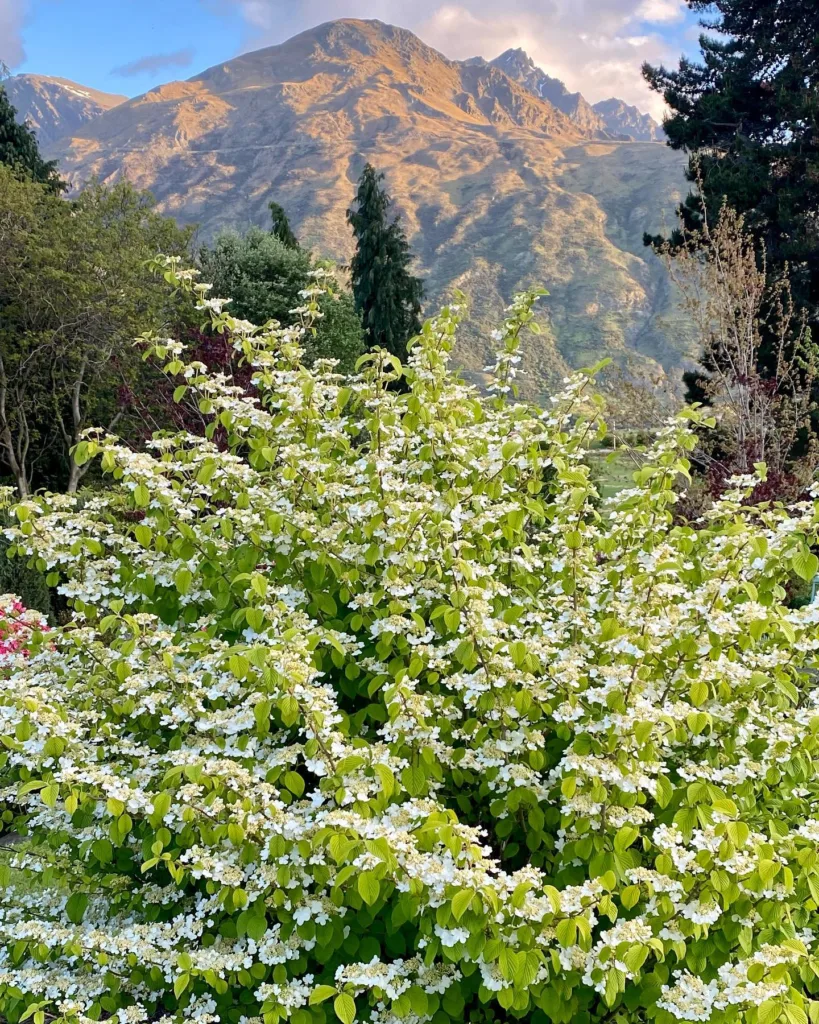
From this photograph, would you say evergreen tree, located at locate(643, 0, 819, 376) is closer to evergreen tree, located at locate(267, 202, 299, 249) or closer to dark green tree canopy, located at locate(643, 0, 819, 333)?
dark green tree canopy, located at locate(643, 0, 819, 333)

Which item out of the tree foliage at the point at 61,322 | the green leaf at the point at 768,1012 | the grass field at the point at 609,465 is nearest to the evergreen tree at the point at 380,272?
the tree foliage at the point at 61,322

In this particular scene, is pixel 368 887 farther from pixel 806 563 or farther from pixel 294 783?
pixel 806 563

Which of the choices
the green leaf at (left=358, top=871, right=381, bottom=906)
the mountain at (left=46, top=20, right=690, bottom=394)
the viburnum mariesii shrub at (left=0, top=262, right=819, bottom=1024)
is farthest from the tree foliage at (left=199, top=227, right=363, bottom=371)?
the mountain at (left=46, top=20, right=690, bottom=394)

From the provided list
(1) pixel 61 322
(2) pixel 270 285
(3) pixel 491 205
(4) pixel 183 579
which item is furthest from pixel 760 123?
(3) pixel 491 205

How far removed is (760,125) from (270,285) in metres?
14.8

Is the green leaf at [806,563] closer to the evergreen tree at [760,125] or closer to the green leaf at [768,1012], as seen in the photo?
the green leaf at [768,1012]

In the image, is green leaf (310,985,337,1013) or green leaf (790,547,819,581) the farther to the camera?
green leaf (790,547,819,581)

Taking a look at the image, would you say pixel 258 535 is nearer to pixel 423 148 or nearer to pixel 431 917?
pixel 431 917

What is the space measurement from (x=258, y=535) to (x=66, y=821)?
1.37m

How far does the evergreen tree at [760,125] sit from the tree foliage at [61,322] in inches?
540

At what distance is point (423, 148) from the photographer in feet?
618

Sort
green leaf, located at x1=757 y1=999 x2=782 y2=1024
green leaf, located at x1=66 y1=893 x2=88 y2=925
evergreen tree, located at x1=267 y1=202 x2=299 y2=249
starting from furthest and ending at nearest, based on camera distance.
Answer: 1. evergreen tree, located at x1=267 y1=202 x2=299 y2=249
2. green leaf, located at x1=66 y1=893 x2=88 y2=925
3. green leaf, located at x1=757 y1=999 x2=782 y2=1024

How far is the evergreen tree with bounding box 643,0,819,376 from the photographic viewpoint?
18.3 m

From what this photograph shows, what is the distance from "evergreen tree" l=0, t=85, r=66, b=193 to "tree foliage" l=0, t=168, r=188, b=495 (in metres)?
1.88
